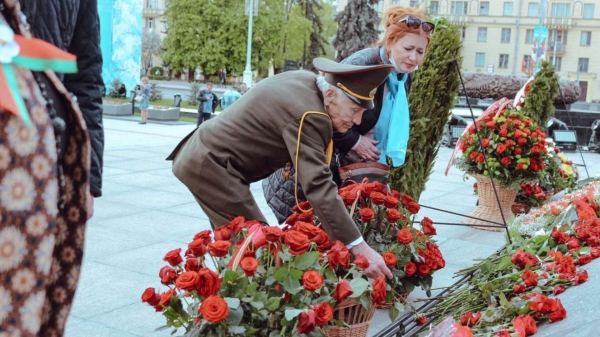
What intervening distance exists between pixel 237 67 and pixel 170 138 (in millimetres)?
35067

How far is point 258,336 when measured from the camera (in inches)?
96.1

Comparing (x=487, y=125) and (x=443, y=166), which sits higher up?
(x=487, y=125)

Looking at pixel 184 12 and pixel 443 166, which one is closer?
pixel 443 166

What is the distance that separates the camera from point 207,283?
2373 mm

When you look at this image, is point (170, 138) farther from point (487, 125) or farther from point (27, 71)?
point (27, 71)

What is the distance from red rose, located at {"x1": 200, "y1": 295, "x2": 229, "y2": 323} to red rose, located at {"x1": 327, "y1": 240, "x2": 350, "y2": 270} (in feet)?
1.67

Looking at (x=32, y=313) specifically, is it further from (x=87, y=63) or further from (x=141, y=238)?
(x=141, y=238)

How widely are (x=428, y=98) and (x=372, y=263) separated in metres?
2.92

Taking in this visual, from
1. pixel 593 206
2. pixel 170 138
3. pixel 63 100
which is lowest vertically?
pixel 170 138

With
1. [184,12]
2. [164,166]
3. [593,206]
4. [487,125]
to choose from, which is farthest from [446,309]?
[184,12]

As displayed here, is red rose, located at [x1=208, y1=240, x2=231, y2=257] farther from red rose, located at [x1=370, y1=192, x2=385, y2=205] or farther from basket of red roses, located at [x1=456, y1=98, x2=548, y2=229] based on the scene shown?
basket of red roses, located at [x1=456, y1=98, x2=548, y2=229]

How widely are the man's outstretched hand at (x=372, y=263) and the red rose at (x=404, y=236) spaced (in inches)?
14.3

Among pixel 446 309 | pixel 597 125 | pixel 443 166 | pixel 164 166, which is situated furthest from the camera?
pixel 597 125

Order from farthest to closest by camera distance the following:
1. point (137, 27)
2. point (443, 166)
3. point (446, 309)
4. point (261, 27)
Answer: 1. point (261, 27)
2. point (137, 27)
3. point (443, 166)
4. point (446, 309)
